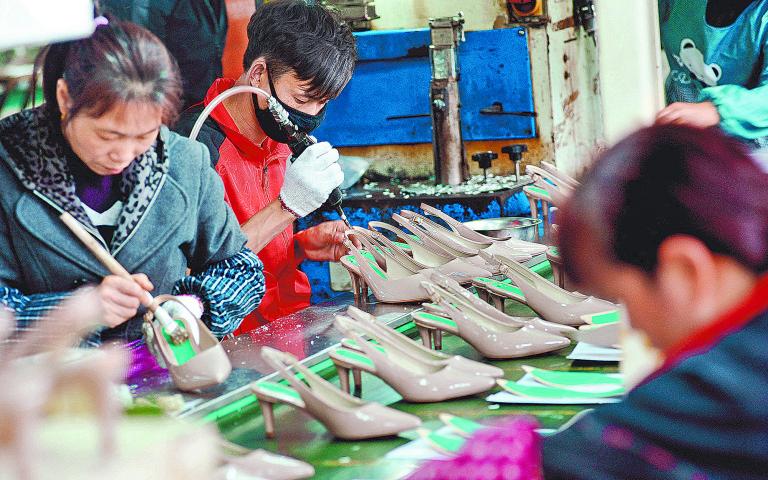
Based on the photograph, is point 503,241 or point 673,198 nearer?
point 673,198

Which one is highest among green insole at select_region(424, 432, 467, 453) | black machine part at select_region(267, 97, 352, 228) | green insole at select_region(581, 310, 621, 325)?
black machine part at select_region(267, 97, 352, 228)

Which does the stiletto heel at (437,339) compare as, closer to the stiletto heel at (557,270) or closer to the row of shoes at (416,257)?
the row of shoes at (416,257)

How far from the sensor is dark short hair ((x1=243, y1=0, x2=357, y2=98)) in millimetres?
3123

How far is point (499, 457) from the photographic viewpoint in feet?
3.87

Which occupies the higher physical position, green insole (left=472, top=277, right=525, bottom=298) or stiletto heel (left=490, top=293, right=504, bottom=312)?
green insole (left=472, top=277, right=525, bottom=298)

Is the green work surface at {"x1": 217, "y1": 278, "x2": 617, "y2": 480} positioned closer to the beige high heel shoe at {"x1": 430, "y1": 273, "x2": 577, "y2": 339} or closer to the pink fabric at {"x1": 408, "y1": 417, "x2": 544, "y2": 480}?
the beige high heel shoe at {"x1": 430, "y1": 273, "x2": 577, "y2": 339}

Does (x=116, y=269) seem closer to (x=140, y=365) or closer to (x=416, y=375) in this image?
(x=140, y=365)

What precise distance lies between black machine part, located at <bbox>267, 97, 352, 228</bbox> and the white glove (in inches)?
2.4

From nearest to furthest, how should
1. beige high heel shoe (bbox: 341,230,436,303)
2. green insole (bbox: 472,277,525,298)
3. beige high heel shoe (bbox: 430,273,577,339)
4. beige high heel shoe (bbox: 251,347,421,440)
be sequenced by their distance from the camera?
beige high heel shoe (bbox: 251,347,421,440) < beige high heel shoe (bbox: 430,273,577,339) < green insole (bbox: 472,277,525,298) < beige high heel shoe (bbox: 341,230,436,303)

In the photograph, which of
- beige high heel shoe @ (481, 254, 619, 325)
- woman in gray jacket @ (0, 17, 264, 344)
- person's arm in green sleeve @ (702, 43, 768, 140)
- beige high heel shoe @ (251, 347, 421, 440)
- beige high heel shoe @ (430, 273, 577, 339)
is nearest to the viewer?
beige high heel shoe @ (251, 347, 421, 440)

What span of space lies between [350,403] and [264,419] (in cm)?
18

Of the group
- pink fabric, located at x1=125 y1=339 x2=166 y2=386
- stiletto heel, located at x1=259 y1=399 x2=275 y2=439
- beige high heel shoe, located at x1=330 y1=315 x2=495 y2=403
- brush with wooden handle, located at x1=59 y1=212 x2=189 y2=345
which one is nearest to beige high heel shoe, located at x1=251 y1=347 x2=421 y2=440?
stiletto heel, located at x1=259 y1=399 x2=275 y2=439

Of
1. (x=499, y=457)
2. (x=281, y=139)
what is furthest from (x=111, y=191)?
(x=499, y=457)

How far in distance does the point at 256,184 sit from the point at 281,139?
20cm
